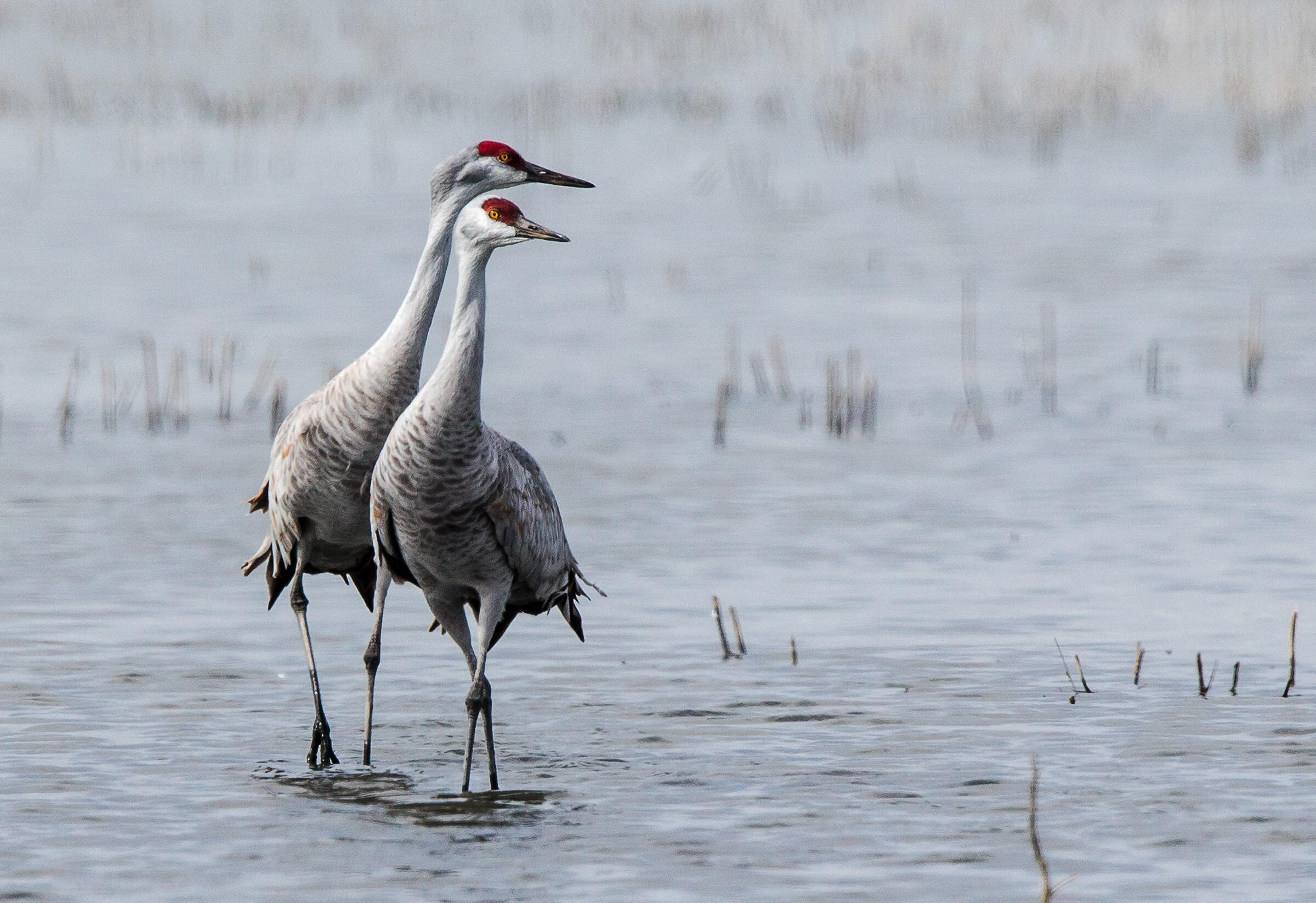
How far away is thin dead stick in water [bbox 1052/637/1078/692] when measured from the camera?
8203 mm

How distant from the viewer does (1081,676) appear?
26.6 feet

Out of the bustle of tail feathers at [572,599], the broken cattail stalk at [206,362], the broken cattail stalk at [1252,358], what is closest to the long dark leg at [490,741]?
the bustle of tail feathers at [572,599]

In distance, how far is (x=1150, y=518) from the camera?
11531mm

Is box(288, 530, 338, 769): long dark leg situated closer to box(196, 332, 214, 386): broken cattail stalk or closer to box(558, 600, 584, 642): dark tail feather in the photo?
box(558, 600, 584, 642): dark tail feather


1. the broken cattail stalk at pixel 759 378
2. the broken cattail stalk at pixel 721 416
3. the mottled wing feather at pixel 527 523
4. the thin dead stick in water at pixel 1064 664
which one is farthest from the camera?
the broken cattail stalk at pixel 759 378

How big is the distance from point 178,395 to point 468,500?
7572mm

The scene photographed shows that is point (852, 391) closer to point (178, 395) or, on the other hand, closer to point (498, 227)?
point (178, 395)

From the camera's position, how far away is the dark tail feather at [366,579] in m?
8.02

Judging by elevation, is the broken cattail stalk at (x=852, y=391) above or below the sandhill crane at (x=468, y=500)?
below

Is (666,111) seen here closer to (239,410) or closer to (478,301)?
(239,410)

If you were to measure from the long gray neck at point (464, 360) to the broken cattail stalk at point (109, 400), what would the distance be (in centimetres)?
723

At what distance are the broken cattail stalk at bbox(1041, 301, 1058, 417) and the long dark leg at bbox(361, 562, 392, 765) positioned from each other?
773 cm

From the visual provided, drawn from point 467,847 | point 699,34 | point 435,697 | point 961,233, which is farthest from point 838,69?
point 467,847

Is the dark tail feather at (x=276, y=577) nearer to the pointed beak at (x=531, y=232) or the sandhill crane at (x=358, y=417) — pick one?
the sandhill crane at (x=358, y=417)
